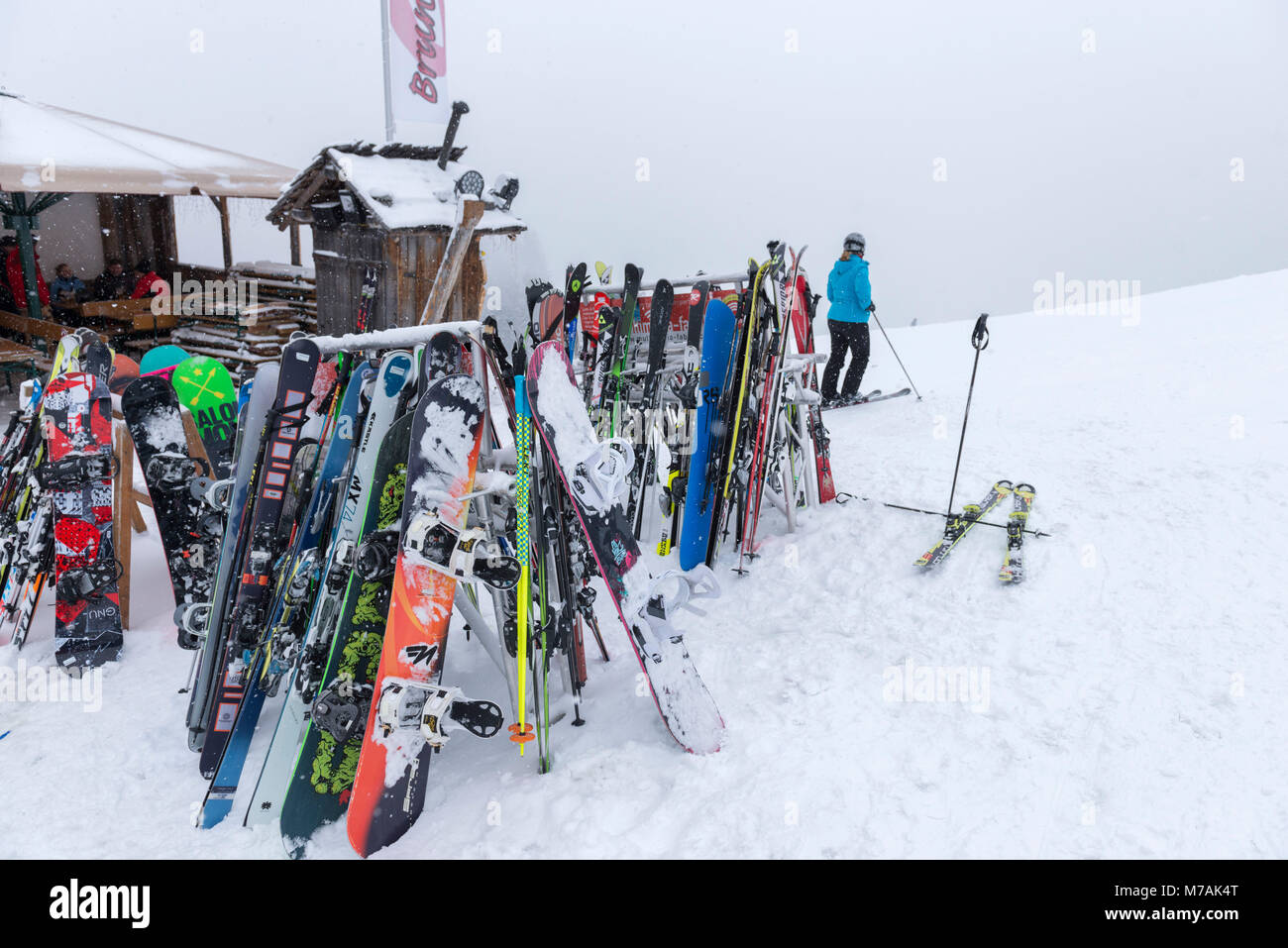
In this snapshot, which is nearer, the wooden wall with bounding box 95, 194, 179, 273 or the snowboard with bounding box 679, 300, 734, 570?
the snowboard with bounding box 679, 300, 734, 570

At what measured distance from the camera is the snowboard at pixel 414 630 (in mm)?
2568

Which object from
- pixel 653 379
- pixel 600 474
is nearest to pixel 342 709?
pixel 600 474

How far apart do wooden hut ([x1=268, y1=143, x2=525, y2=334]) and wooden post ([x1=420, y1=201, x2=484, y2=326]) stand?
1 centimetres

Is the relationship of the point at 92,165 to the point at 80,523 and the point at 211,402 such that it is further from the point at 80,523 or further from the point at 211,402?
the point at 80,523

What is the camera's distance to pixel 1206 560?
379 centimetres

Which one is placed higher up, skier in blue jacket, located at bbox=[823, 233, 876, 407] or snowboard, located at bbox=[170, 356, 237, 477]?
skier in blue jacket, located at bbox=[823, 233, 876, 407]

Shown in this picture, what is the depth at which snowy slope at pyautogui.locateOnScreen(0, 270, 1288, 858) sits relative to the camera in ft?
8.18

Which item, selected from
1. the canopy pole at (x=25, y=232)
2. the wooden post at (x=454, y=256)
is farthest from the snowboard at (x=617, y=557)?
the canopy pole at (x=25, y=232)

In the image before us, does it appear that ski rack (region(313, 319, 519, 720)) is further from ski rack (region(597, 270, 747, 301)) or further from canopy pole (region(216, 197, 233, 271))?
canopy pole (region(216, 197, 233, 271))

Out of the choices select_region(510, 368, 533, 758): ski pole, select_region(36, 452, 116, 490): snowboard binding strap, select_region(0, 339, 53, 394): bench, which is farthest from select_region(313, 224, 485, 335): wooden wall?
select_region(510, 368, 533, 758): ski pole

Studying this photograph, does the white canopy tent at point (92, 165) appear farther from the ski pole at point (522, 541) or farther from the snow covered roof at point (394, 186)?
the ski pole at point (522, 541)

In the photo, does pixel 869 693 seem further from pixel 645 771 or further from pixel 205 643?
pixel 205 643

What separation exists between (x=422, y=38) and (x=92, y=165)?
13.3ft

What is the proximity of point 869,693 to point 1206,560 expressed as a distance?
1976mm
